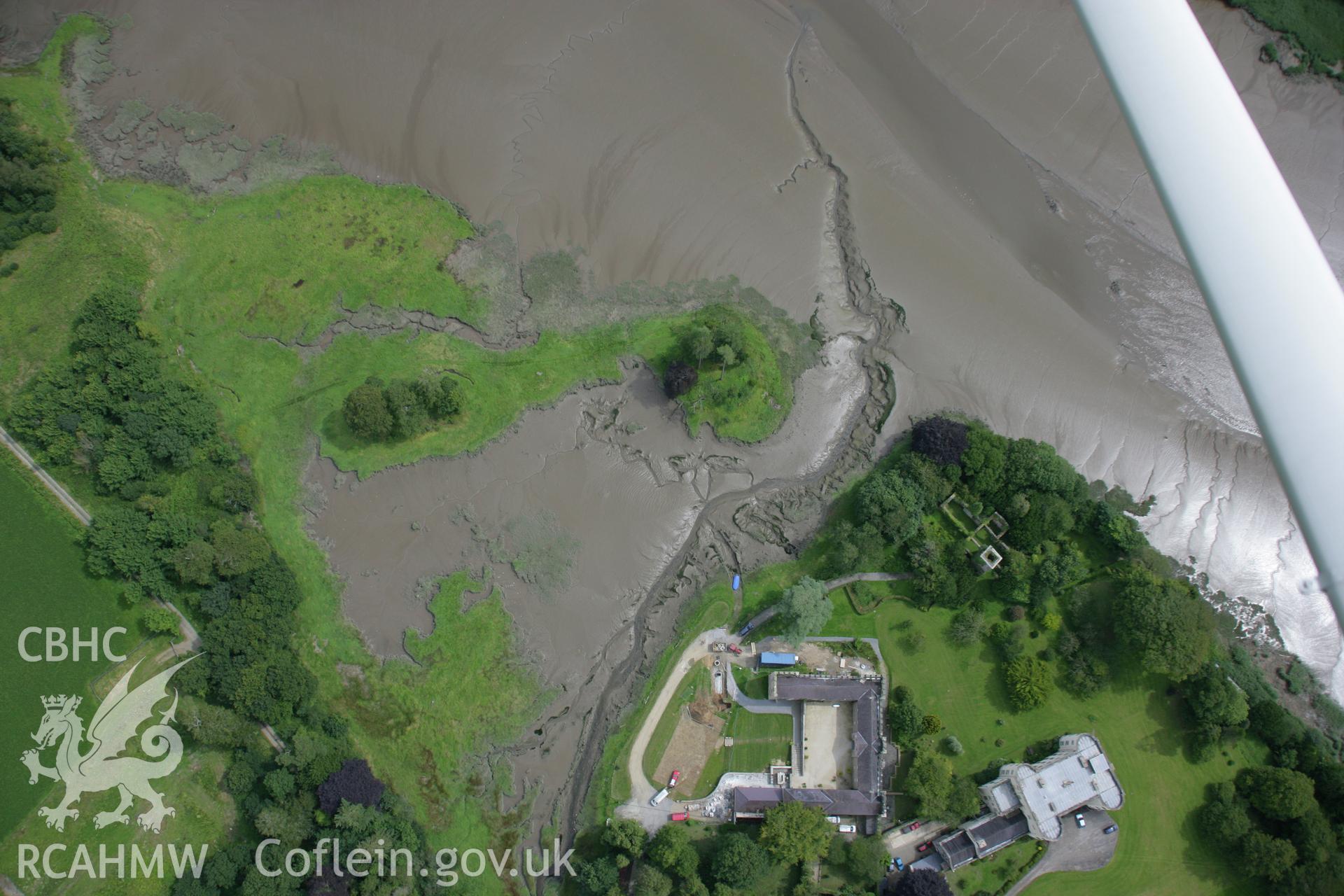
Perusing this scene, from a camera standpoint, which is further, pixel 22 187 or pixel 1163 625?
pixel 22 187

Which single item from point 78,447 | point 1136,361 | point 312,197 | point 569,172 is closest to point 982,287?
point 1136,361

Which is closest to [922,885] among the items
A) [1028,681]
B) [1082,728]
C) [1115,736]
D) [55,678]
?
[1028,681]

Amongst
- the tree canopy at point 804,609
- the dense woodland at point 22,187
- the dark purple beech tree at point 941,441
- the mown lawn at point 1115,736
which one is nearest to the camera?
the tree canopy at point 804,609

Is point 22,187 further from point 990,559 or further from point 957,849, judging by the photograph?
point 957,849

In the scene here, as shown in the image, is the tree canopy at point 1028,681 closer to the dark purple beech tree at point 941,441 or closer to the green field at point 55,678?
the dark purple beech tree at point 941,441

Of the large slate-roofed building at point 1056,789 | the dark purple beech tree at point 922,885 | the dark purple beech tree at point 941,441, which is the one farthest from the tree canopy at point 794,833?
the dark purple beech tree at point 941,441
